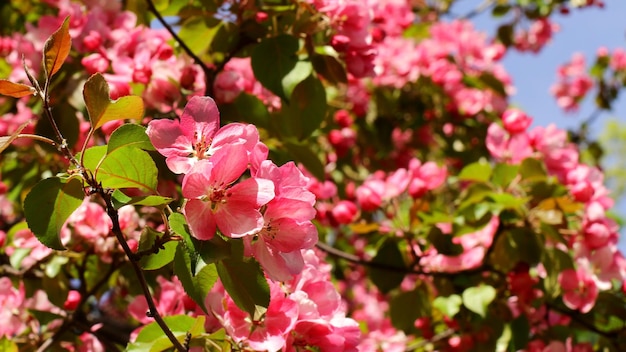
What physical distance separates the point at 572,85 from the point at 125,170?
4.38m

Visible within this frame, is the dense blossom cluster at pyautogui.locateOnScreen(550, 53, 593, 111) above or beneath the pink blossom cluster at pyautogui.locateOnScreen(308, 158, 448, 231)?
beneath

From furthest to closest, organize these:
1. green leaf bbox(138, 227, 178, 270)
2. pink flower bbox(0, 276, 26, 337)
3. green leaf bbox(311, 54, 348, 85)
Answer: green leaf bbox(311, 54, 348, 85) → pink flower bbox(0, 276, 26, 337) → green leaf bbox(138, 227, 178, 270)

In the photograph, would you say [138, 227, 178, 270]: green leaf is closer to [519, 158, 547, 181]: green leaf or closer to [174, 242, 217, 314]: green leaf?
[174, 242, 217, 314]: green leaf

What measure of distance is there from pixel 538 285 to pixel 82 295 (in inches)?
48.4

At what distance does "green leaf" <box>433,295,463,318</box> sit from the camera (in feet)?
6.33

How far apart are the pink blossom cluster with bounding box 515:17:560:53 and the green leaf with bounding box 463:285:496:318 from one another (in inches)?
115

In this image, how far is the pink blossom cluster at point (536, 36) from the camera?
4449 mm

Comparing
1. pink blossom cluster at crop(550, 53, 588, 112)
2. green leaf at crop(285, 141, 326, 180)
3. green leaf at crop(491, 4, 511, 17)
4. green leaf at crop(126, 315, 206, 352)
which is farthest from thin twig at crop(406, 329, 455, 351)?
pink blossom cluster at crop(550, 53, 588, 112)

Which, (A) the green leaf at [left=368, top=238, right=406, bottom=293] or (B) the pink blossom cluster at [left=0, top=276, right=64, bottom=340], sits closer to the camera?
(B) the pink blossom cluster at [left=0, top=276, right=64, bottom=340]

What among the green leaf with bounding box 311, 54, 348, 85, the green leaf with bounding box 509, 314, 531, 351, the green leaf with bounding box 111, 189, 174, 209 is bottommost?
the green leaf with bounding box 509, 314, 531, 351

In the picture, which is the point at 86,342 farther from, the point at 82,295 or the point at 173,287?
the point at 173,287

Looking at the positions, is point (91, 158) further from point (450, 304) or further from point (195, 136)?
point (450, 304)

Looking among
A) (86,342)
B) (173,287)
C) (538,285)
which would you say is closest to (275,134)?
(173,287)

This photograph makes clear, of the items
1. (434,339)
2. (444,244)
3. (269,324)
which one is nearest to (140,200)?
(269,324)
